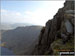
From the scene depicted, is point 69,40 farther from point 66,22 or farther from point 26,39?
point 26,39

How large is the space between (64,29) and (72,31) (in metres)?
2.09

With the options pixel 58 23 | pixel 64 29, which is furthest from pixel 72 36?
pixel 58 23

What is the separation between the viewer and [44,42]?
37062mm

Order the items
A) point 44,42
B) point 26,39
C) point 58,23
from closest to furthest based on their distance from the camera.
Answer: point 58,23 < point 44,42 < point 26,39

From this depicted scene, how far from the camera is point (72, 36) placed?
63.6 ft

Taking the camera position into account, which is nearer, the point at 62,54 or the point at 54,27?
the point at 62,54

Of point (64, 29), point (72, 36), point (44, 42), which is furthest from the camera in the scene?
point (44, 42)

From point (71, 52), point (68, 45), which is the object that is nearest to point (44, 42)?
point (68, 45)

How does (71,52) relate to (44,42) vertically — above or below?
above

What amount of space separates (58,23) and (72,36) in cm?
1154

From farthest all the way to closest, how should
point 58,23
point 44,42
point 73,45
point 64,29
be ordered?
point 44,42 < point 58,23 < point 64,29 < point 73,45

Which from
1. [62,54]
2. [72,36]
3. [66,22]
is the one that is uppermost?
[66,22]

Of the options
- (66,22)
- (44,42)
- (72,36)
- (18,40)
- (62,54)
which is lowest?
(18,40)

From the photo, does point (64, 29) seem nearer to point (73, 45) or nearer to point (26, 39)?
point (73, 45)
